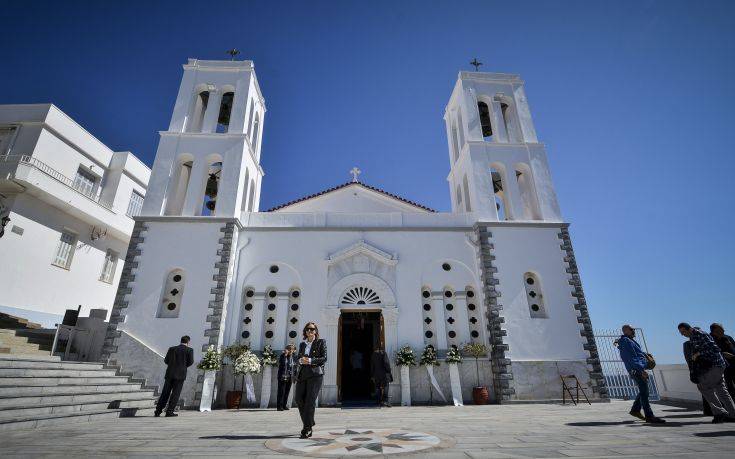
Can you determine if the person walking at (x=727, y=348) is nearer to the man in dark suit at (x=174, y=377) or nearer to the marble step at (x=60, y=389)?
the man in dark suit at (x=174, y=377)

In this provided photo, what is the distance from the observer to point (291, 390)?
41.7 feet

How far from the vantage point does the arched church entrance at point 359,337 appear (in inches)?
554

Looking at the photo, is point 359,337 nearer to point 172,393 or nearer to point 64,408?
point 172,393

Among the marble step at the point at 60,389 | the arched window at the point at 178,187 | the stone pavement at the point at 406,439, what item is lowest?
the stone pavement at the point at 406,439

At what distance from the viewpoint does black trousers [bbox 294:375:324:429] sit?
5828 millimetres

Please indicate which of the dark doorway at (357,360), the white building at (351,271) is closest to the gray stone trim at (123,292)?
the white building at (351,271)

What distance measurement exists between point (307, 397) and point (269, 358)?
7.18m

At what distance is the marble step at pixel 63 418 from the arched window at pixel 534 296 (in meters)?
12.8

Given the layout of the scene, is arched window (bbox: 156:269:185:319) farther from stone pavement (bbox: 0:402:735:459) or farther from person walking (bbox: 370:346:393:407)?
person walking (bbox: 370:346:393:407)

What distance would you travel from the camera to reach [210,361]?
1182cm

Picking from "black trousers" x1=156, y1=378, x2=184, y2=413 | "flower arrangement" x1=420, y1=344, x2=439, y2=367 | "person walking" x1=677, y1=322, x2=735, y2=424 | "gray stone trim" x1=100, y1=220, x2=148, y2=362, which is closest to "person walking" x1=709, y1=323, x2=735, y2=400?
"person walking" x1=677, y1=322, x2=735, y2=424

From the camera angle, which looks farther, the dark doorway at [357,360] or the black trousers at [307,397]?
the dark doorway at [357,360]

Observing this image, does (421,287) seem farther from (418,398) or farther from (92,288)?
(92,288)

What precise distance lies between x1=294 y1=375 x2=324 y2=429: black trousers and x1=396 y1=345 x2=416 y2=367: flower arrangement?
723 cm
